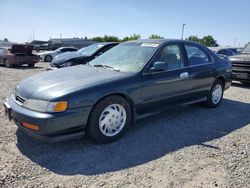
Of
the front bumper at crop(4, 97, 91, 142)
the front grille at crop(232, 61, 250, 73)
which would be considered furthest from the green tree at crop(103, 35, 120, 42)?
the front bumper at crop(4, 97, 91, 142)

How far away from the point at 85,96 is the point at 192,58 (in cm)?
272

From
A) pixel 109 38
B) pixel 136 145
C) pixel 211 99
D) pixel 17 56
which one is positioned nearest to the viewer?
pixel 136 145

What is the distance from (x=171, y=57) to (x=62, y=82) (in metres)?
2.14

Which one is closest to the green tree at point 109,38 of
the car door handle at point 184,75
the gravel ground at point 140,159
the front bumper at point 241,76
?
the front bumper at point 241,76

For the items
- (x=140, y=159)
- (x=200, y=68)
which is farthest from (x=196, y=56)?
(x=140, y=159)

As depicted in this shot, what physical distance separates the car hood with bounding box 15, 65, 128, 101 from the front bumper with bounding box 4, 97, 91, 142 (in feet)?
0.78

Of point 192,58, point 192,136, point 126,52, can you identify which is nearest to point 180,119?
point 192,136

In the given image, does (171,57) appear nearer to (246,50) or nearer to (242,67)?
(242,67)

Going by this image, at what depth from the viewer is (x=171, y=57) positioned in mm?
4805

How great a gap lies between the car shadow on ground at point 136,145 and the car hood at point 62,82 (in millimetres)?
778

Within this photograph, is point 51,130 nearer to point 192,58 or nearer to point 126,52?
point 126,52

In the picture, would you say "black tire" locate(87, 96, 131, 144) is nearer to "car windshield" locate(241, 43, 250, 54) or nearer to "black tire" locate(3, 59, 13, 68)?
"car windshield" locate(241, 43, 250, 54)

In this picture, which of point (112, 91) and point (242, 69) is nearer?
point (112, 91)

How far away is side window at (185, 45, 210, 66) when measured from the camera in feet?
17.0
